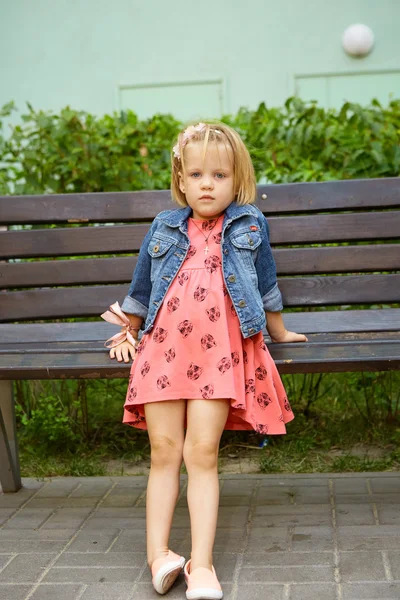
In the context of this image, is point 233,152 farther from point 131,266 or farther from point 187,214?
point 131,266

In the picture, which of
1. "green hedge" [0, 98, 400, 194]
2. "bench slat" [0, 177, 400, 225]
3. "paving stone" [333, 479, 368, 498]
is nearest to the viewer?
"paving stone" [333, 479, 368, 498]

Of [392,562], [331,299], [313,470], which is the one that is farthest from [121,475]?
[392,562]

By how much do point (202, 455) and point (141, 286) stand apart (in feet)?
2.02

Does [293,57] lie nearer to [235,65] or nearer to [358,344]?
[235,65]

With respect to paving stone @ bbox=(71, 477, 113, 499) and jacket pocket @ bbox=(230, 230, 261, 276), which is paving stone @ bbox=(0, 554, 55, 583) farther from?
jacket pocket @ bbox=(230, 230, 261, 276)

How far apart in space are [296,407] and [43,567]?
5.45 ft

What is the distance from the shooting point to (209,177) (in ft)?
9.79

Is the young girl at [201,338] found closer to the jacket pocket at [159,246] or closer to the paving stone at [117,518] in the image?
the jacket pocket at [159,246]

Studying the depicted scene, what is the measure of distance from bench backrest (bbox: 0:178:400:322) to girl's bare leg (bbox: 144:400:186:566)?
0.95 m

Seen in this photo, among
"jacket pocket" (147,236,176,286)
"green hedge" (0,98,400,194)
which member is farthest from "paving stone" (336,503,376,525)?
"green hedge" (0,98,400,194)

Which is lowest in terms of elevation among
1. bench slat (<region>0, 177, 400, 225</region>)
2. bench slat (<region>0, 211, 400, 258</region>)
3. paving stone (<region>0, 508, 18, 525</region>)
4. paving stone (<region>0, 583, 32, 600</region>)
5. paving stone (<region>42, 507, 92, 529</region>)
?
paving stone (<region>0, 508, 18, 525</region>)

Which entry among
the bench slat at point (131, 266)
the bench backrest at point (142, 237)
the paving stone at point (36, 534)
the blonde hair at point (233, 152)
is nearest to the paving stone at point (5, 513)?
the paving stone at point (36, 534)

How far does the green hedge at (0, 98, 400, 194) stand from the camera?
427cm

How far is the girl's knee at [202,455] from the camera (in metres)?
2.83
